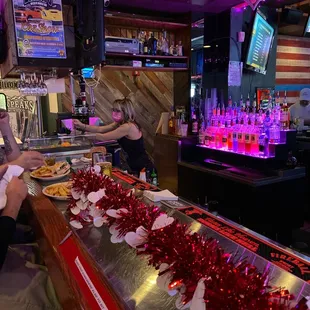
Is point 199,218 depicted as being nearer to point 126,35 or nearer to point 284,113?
point 284,113

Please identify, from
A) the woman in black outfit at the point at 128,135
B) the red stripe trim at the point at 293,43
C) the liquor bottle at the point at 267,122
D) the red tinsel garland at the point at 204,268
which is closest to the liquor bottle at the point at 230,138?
the liquor bottle at the point at 267,122

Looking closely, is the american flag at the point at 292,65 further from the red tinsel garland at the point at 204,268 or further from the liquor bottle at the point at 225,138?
the red tinsel garland at the point at 204,268

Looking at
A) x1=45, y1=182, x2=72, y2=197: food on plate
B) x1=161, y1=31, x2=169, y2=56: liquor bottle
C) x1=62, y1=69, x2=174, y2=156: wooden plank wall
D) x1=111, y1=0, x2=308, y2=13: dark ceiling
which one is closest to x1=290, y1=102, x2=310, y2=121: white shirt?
x1=111, y1=0, x2=308, y2=13: dark ceiling

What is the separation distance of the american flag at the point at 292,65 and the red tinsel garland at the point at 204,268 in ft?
19.9

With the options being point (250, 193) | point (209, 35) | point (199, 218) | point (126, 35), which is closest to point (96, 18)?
point (199, 218)

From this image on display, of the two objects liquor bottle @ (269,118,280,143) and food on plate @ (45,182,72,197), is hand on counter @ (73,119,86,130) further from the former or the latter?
liquor bottle @ (269,118,280,143)

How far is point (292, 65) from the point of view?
6375 millimetres

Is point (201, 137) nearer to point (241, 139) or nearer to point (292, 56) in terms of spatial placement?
point (241, 139)

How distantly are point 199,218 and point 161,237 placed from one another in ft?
1.93

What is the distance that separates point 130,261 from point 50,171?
4.55 feet

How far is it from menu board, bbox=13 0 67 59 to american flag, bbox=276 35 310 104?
16.2 ft

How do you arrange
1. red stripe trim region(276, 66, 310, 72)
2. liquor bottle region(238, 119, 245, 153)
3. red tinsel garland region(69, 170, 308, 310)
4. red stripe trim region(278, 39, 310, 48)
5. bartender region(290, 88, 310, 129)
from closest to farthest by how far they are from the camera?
red tinsel garland region(69, 170, 308, 310), liquor bottle region(238, 119, 245, 153), bartender region(290, 88, 310, 129), red stripe trim region(278, 39, 310, 48), red stripe trim region(276, 66, 310, 72)

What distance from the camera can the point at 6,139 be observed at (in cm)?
259

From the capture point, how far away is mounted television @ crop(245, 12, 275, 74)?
4464 mm
